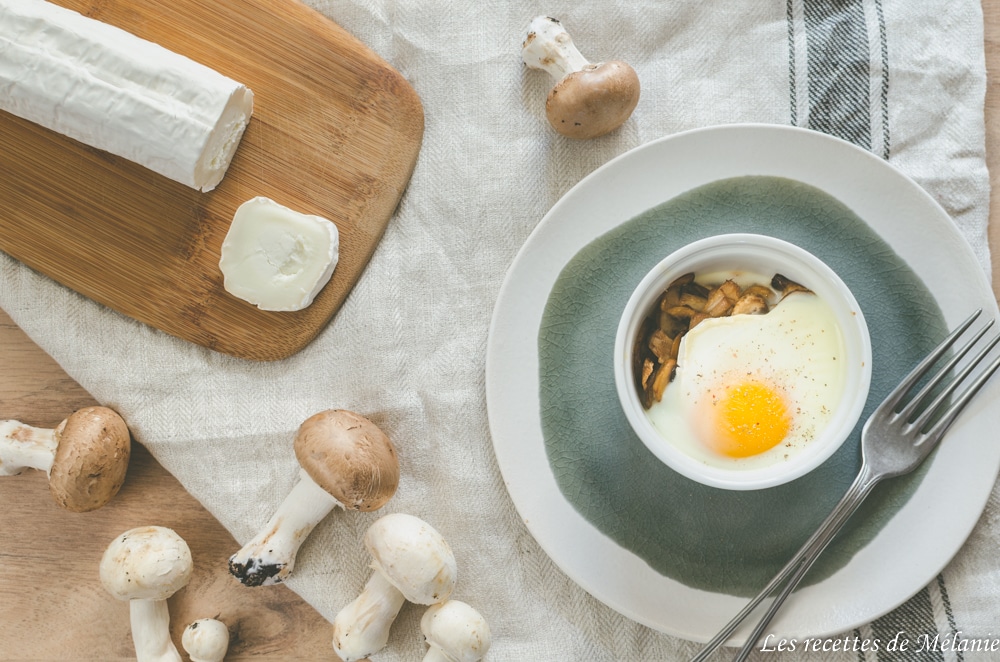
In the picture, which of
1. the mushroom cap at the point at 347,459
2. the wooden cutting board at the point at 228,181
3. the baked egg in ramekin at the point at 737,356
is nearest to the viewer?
the baked egg in ramekin at the point at 737,356

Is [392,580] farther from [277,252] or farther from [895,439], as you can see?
[895,439]

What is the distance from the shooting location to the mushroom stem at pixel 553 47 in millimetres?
1368

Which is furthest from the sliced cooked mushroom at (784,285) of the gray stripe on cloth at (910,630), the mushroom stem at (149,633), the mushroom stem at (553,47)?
the mushroom stem at (149,633)

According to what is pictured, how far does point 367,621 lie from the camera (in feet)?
4.47

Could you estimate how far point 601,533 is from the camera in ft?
4.27

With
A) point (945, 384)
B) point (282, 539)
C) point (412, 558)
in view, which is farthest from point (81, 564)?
point (945, 384)

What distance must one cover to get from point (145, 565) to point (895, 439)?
1369 millimetres

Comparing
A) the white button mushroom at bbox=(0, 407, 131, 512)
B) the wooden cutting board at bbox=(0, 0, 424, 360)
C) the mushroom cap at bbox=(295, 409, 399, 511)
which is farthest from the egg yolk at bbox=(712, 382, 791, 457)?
the white button mushroom at bbox=(0, 407, 131, 512)

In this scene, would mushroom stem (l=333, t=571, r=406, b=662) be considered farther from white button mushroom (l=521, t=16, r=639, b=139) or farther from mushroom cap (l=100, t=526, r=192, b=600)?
white button mushroom (l=521, t=16, r=639, b=139)

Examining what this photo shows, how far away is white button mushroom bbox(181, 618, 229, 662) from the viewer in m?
1.40

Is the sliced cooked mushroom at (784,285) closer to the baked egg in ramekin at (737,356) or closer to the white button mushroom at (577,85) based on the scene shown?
the baked egg in ramekin at (737,356)

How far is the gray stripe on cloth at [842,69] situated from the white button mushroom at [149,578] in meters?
1.46

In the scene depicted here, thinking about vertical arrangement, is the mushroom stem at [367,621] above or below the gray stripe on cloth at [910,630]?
below

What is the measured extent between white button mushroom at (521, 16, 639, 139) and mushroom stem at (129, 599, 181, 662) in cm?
123
